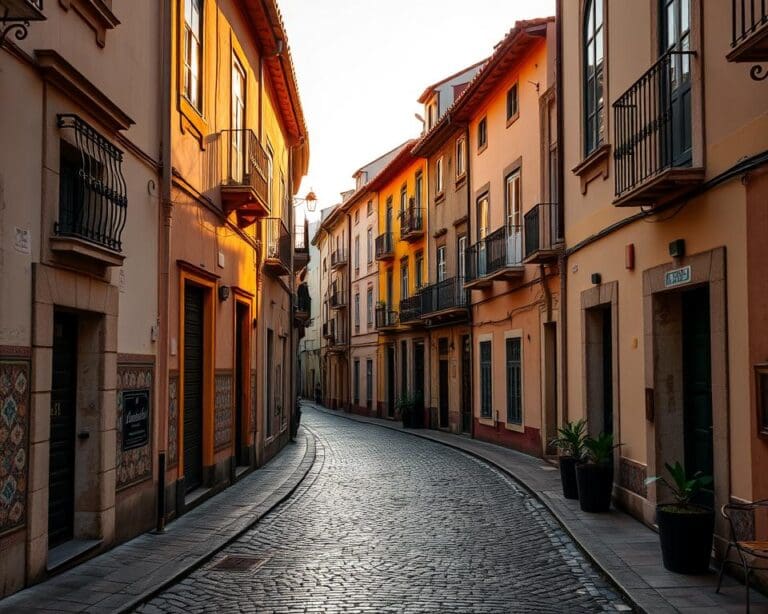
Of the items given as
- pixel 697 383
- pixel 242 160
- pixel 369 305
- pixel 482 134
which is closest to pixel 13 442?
pixel 697 383

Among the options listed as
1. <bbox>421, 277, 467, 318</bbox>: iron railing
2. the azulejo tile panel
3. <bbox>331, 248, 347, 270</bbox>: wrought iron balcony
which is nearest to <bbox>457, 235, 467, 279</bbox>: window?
<bbox>421, 277, 467, 318</bbox>: iron railing

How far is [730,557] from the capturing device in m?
7.26

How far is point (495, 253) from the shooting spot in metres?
20.1

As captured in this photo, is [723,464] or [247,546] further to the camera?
[247,546]

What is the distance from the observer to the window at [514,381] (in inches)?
750

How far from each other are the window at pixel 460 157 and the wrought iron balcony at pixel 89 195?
16871mm

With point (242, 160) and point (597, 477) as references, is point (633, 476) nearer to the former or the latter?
point (597, 477)

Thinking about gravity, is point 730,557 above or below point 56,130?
below

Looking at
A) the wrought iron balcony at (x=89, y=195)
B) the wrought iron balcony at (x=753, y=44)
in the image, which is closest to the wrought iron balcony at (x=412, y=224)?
the wrought iron balcony at (x=89, y=195)

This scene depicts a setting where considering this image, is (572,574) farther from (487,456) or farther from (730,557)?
(487,456)

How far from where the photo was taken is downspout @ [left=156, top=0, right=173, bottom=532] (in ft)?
31.8

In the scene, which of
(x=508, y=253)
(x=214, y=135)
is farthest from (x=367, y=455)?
(x=214, y=135)

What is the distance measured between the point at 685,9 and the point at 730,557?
17.3 ft

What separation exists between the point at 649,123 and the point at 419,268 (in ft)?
70.2
